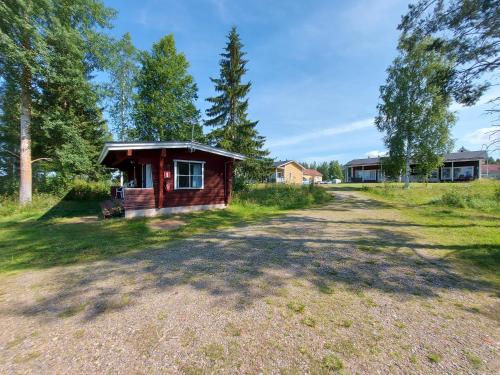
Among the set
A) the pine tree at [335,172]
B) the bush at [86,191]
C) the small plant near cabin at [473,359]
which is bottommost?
the small plant near cabin at [473,359]

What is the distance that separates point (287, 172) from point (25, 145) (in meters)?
38.0

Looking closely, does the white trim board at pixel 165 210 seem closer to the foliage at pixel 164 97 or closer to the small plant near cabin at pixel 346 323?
the small plant near cabin at pixel 346 323

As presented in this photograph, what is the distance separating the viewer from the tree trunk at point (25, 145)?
13438 mm

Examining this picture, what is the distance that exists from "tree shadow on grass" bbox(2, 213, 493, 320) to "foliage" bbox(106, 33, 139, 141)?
61.2 ft

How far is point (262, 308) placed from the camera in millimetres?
3090

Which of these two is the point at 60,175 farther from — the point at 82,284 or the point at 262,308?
the point at 262,308

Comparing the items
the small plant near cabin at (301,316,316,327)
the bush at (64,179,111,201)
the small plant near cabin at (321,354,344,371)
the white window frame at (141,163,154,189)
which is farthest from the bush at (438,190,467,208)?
the bush at (64,179,111,201)

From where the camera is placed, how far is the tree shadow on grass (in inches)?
135

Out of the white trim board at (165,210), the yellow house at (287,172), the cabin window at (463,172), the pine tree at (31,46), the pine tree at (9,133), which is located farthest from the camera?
the yellow house at (287,172)

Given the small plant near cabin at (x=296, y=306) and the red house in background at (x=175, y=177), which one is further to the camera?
the red house in background at (x=175, y=177)

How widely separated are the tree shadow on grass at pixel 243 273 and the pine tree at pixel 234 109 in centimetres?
1484

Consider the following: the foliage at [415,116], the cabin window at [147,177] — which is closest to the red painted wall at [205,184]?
the cabin window at [147,177]

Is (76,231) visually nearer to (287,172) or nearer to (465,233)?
(465,233)

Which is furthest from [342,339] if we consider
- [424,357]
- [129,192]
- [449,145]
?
[449,145]
